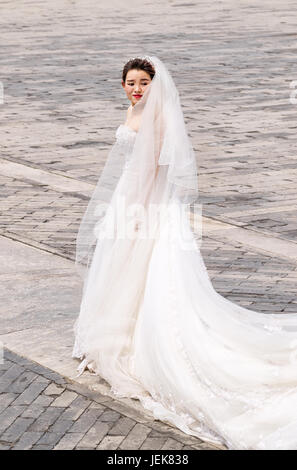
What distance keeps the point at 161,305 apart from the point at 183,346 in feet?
0.87

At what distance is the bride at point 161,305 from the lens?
5.65m

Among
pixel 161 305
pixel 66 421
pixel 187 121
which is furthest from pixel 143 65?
pixel 187 121

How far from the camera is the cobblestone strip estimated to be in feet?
17.2

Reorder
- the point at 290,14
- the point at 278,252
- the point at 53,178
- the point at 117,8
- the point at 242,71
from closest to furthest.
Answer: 1. the point at 278,252
2. the point at 53,178
3. the point at 242,71
4. the point at 290,14
5. the point at 117,8

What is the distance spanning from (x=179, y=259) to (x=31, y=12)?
23800 mm

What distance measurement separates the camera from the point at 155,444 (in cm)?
521

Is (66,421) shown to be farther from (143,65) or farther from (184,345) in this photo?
(143,65)

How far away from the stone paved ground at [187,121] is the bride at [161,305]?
1.85ft

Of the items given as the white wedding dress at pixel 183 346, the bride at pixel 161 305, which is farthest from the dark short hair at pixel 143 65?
the white wedding dress at pixel 183 346

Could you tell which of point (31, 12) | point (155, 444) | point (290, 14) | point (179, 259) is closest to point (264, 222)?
point (179, 259)

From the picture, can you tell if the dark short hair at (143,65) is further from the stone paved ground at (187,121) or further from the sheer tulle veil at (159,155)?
the stone paved ground at (187,121)

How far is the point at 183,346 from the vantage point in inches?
227
